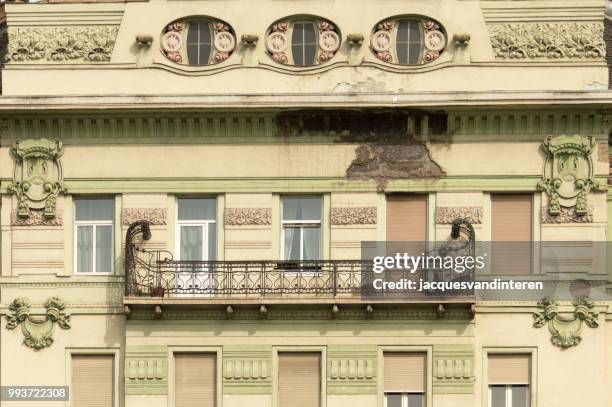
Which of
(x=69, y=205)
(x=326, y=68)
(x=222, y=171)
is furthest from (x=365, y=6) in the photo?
(x=69, y=205)

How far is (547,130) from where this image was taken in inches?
1724

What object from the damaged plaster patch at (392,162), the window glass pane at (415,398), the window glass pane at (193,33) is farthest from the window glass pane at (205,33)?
the window glass pane at (415,398)

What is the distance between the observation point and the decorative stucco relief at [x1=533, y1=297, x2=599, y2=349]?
43125 mm

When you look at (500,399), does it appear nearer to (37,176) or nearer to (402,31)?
(402,31)

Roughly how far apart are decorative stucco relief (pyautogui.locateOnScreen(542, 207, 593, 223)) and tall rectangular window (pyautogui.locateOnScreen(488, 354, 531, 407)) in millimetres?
2754

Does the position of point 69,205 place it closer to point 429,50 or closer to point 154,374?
point 154,374

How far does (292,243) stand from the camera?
44.0m

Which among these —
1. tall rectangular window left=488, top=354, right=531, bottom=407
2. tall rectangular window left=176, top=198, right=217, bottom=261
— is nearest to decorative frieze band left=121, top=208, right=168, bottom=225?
tall rectangular window left=176, top=198, right=217, bottom=261

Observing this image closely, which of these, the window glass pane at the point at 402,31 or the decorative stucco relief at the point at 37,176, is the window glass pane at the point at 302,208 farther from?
the decorative stucco relief at the point at 37,176

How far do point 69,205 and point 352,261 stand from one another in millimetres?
5848

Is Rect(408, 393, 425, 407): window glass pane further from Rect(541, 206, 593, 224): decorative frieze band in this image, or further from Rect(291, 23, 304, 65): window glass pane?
Rect(291, 23, 304, 65): window glass pane

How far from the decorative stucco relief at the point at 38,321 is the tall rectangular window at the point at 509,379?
28.0ft

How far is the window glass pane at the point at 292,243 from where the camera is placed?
4397cm
